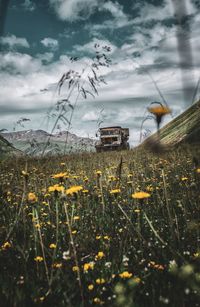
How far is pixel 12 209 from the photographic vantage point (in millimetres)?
4023

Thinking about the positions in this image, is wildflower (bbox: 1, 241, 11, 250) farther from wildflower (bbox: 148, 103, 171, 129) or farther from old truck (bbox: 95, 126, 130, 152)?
old truck (bbox: 95, 126, 130, 152)

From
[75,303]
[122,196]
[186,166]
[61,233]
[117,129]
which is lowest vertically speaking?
[75,303]

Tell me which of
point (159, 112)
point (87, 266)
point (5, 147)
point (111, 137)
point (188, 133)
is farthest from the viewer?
point (111, 137)

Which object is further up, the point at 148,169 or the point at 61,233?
the point at 148,169

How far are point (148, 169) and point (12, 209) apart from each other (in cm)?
392

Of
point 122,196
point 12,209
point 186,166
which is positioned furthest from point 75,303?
point 186,166

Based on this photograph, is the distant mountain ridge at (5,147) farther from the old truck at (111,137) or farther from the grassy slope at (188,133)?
the old truck at (111,137)

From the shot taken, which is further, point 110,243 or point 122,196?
point 122,196

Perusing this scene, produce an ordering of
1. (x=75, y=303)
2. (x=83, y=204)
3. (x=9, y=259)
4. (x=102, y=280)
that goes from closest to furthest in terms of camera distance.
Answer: (x=75, y=303), (x=102, y=280), (x=9, y=259), (x=83, y=204)

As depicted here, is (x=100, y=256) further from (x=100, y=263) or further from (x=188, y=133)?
(x=188, y=133)

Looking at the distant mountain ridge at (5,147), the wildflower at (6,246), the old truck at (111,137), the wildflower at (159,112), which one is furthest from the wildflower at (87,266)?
the old truck at (111,137)

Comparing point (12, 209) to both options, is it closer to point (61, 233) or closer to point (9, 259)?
point (61, 233)

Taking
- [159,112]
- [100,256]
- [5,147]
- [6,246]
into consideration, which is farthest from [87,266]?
[5,147]

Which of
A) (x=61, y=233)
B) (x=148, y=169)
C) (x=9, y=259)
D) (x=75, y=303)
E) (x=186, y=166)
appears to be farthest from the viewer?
(x=148, y=169)
